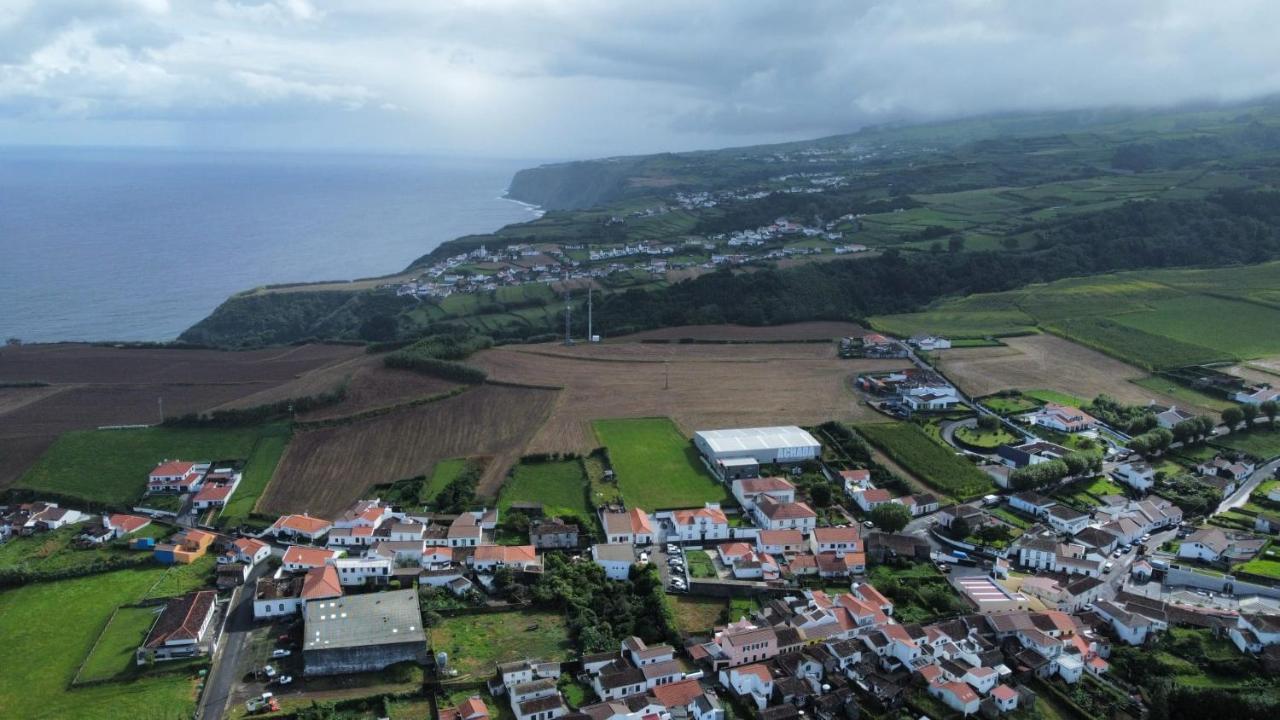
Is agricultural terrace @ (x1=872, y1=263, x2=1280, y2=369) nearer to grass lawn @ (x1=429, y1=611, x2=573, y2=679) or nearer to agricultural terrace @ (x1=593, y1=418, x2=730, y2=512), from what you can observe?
agricultural terrace @ (x1=593, y1=418, x2=730, y2=512)

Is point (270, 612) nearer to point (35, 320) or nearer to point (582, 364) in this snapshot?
point (582, 364)

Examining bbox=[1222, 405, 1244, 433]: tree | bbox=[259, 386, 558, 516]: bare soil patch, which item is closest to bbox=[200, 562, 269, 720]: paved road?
bbox=[259, 386, 558, 516]: bare soil patch

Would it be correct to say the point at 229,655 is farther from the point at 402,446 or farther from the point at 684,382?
the point at 684,382

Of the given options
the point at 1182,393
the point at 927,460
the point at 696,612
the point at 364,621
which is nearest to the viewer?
the point at 364,621

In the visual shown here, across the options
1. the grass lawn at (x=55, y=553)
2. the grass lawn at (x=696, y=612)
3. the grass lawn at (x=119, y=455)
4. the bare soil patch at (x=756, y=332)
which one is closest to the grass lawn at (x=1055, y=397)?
the bare soil patch at (x=756, y=332)

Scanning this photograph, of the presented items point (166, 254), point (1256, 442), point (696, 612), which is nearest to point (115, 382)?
point (696, 612)

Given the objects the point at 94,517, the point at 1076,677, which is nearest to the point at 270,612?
the point at 94,517

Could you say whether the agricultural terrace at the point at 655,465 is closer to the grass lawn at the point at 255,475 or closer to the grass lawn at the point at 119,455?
the grass lawn at the point at 255,475
